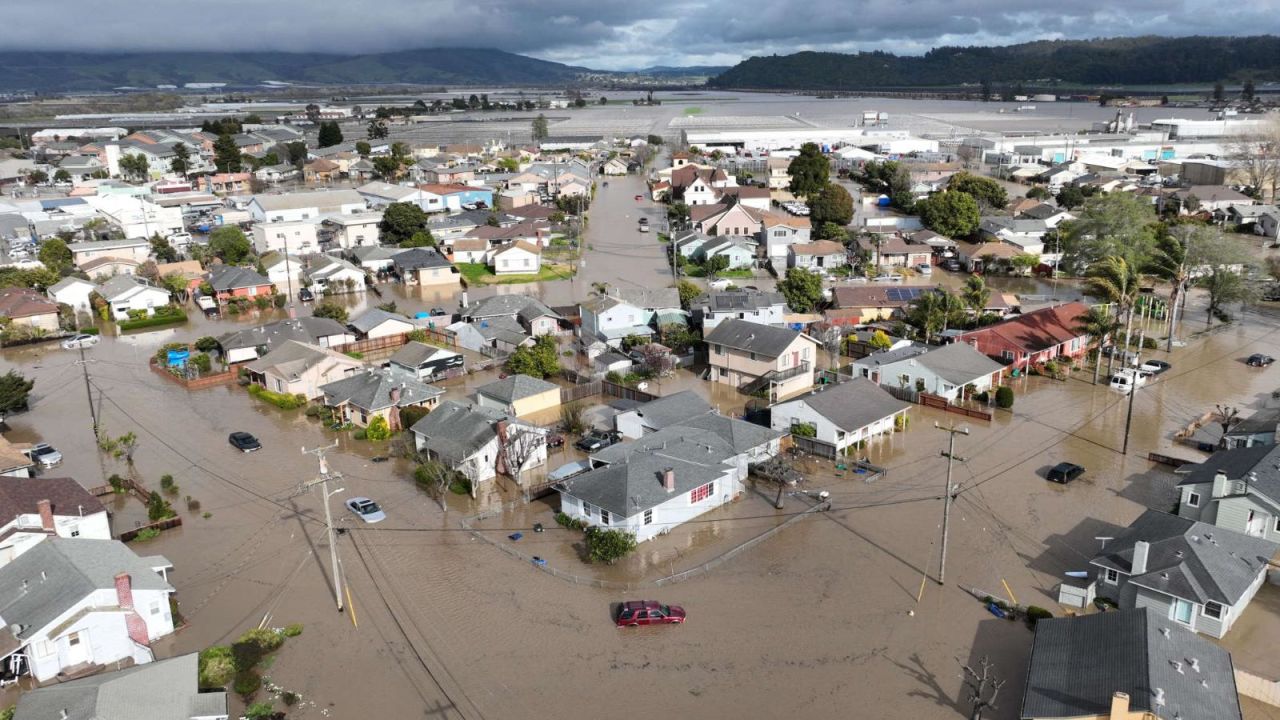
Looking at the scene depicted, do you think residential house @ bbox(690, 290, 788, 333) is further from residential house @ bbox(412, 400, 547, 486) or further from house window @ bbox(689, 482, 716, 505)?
house window @ bbox(689, 482, 716, 505)

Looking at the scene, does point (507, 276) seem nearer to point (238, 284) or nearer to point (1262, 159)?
point (238, 284)

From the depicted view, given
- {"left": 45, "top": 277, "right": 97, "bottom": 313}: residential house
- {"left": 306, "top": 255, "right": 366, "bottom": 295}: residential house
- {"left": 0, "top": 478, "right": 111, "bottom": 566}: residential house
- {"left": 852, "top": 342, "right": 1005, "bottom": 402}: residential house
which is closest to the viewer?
{"left": 0, "top": 478, "right": 111, "bottom": 566}: residential house

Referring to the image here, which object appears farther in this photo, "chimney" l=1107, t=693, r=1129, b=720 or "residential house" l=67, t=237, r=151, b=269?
"residential house" l=67, t=237, r=151, b=269

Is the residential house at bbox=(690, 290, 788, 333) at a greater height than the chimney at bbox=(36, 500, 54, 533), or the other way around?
the residential house at bbox=(690, 290, 788, 333)

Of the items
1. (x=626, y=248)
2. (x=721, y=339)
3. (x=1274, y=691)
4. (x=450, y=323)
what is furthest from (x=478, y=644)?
(x=626, y=248)

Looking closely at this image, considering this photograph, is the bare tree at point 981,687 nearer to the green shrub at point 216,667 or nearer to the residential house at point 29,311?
the green shrub at point 216,667

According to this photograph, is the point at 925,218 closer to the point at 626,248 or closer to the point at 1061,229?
the point at 1061,229

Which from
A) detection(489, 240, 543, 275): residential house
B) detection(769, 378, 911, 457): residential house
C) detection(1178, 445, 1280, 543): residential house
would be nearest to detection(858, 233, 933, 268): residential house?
detection(489, 240, 543, 275): residential house

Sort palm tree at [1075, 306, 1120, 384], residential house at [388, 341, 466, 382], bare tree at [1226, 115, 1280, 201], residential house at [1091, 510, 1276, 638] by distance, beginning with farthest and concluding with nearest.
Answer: bare tree at [1226, 115, 1280, 201]
residential house at [388, 341, 466, 382]
palm tree at [1075, 306, 1120, 384]
residential house at [1091, 510, 1276, 638]
